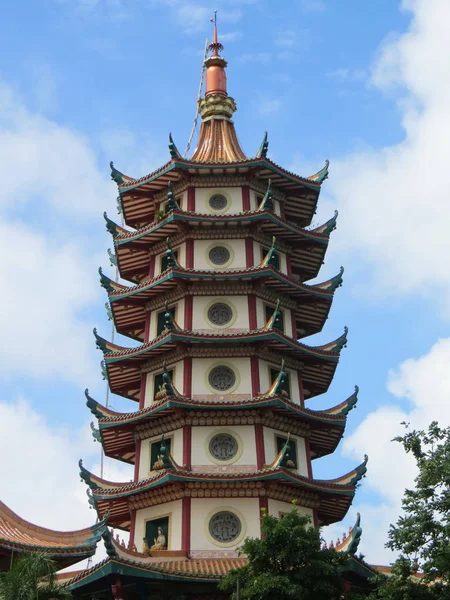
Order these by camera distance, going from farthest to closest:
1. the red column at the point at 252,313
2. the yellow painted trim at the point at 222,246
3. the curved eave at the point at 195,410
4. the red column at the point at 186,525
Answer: the yellow painted trim at the point at 222,246 < the red column at the point at 252,313 < the curved eave at the point at 195,410 < the red column at the point at 186,525

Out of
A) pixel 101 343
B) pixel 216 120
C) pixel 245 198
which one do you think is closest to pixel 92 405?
pixel 101 343

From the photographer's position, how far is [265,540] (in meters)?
18.6

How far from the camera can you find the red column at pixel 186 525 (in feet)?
75.8

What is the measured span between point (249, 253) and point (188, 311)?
2.96m

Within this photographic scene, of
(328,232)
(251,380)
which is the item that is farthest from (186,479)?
(328,232)

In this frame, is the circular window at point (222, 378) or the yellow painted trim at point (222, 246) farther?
the yellow painted trim at point (222, 246)

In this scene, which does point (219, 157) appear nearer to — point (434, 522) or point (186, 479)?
point (186, 479)

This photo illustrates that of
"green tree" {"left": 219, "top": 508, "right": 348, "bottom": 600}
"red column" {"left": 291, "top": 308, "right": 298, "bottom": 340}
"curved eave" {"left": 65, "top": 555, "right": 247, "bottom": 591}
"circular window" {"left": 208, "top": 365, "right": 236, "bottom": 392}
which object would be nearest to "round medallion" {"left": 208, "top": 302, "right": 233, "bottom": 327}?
"circular window" {"left": 208, "top": 365, "right": 236, "bottom": 392}

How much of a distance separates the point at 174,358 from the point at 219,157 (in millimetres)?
8375

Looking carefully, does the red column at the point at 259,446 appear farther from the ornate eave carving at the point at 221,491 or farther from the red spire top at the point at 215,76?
the red spire top at the point at 215,76

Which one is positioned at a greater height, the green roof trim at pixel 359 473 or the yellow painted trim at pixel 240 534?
A: the green roof trim at pixel 359 473

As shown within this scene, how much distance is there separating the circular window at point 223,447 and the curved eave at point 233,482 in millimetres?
1219

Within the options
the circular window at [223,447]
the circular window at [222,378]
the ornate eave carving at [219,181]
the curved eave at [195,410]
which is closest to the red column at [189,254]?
the ornate eave carving at [219,181]

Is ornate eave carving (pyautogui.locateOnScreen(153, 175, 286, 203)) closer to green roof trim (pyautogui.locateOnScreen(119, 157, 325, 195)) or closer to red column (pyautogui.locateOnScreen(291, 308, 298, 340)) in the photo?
green roof trim (pyautogui.locateOnScreen(119, 157, 325, 195))
